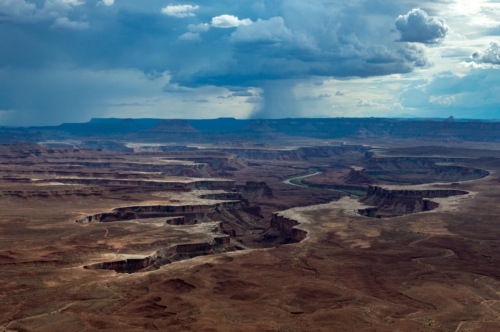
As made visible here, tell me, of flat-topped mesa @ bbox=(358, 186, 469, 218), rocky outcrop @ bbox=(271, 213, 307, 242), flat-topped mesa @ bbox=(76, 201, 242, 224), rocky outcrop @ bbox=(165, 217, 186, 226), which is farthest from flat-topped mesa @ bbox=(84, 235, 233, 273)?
flat-topped mesa @ bbox=(358, 186, 469, 218)

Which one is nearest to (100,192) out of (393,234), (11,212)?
(11,212)

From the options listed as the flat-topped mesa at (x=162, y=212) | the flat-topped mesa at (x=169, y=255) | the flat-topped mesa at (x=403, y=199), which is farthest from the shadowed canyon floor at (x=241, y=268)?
the flat-topped mesa at (x=403, y=199)

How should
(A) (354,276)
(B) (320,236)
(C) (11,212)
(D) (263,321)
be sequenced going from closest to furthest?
(D) (263,321), (A) (354,276), (B) (320,236), (C) (11,212)

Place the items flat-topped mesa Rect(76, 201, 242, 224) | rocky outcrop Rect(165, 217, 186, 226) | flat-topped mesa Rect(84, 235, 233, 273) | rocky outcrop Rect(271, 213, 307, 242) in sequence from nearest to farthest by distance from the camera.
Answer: flat-topped mesa Rect(84, 235, 233, 273), rocky outcrop Rect(271, 213, 307, 242), rocky outcrop Rect(165, 217, 186, 226), flat-topped mesa Rect(76, 201, 242, 224)

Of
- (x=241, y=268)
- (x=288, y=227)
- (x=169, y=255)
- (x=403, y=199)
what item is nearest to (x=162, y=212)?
(x=288, y=227)

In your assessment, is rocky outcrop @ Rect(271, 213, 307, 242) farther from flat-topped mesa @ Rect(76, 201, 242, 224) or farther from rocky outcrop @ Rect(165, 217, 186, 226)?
rocky outcrop @ Rect(165, 217, 186, 226)

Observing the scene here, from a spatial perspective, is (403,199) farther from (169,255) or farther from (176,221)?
(169,255)

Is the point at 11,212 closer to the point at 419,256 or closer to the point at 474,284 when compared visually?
the point at 419,256

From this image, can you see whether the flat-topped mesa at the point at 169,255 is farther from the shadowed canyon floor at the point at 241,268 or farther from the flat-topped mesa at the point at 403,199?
the flat-topped mesa at the point at 403,199

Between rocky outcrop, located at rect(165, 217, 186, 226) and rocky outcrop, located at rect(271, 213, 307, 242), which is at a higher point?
rocky outcrop, located at rect(165, 217, 186, 226)
